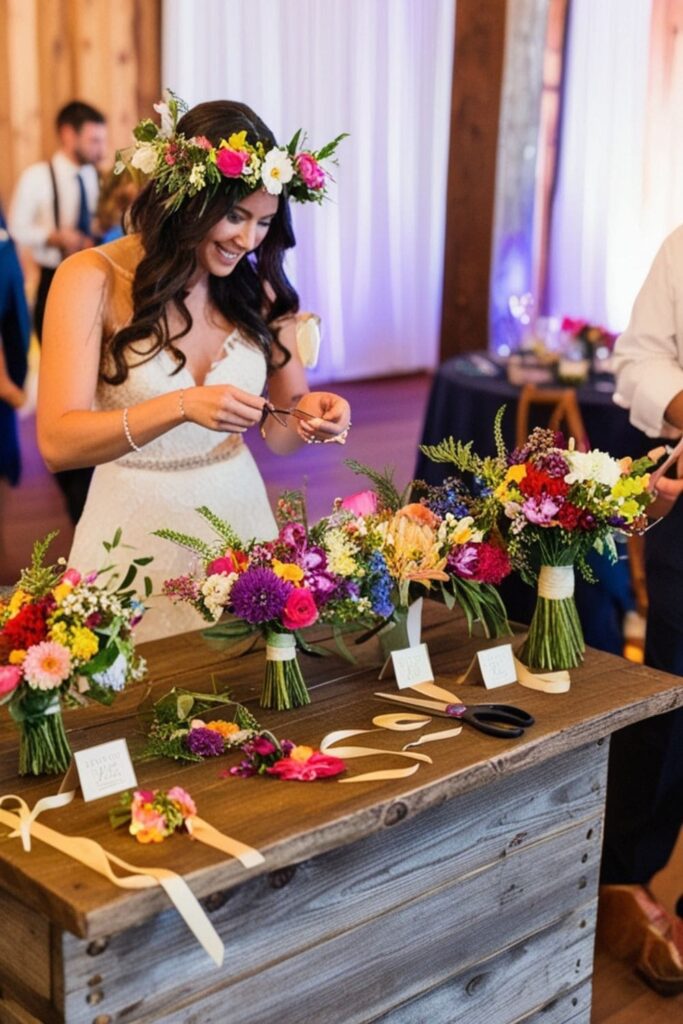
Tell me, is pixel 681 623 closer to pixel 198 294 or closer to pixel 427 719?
pixel 427 719

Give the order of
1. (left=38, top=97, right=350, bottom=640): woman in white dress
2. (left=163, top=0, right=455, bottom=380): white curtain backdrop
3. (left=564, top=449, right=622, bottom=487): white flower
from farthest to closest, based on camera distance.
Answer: (left=163, top=0, right=455, bottom=380): white curtain backdrop < (left=38, top=97, right=350, bottom=640): woman in white dress < (left=564, top=449, right=622, bottom=487): white flower

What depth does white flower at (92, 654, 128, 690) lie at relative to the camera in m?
1.55

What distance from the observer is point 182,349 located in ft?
7.85

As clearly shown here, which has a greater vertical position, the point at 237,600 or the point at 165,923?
the point at 237,600

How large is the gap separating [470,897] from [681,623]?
0.87 meters

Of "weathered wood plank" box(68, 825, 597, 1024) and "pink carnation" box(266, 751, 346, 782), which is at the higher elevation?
"pink carnation" box(266, 751, 346, 782)

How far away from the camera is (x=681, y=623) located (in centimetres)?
254

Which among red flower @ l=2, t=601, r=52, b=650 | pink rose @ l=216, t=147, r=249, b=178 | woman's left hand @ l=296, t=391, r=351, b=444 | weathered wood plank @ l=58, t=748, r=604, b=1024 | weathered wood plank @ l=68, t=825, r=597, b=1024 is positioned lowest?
weathered wood plank @ l=68, t=825, r=597, b=1024

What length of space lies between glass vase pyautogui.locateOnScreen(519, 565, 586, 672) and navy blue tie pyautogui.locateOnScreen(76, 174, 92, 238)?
17.2ft

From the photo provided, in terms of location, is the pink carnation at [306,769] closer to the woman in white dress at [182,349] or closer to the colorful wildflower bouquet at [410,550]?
the colorful wildflower bouquet at [410,550]

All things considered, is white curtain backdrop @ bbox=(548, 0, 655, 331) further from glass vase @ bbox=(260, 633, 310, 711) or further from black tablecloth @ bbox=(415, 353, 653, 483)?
glass vase @ bbox=(260, 633, 310, 711)

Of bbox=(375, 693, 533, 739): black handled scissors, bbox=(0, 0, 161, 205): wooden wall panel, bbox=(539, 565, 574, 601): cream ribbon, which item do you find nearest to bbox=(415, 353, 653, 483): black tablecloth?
bbox=(539, 565, 574, 601): cream ribbon

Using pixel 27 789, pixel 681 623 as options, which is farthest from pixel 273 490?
pixel 27 789

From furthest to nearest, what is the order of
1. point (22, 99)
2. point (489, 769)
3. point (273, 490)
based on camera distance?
point (22, 99)
point (273, 490)
point (489, 769)
